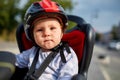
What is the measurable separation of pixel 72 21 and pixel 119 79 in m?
8.27

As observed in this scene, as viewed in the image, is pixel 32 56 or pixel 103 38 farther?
pixel 103 38

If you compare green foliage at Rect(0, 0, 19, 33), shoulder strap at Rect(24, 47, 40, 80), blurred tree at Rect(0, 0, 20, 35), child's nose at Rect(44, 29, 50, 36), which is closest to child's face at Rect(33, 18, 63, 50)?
child's nose at Rect(44, 29, 50, 36)

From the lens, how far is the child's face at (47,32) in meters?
2.46

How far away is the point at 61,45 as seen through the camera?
264 centimetres

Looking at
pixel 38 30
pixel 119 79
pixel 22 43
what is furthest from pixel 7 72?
pixel 119 79

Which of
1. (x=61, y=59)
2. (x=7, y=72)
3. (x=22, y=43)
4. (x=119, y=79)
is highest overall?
(x=7, y=72)

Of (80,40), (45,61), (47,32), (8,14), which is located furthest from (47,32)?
(8,14)

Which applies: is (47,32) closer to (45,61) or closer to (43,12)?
(43,12)

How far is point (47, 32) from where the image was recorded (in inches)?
95.7

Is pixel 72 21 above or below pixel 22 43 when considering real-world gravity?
above

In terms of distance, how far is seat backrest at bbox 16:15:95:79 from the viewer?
281cm

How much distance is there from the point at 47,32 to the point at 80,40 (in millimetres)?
607

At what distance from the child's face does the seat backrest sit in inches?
15.2

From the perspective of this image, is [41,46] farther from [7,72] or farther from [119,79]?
Answer: [119,79]
